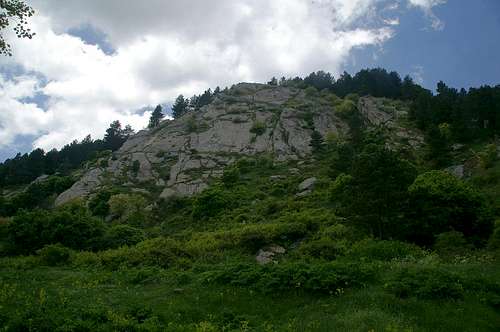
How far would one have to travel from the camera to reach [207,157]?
83.7 meters

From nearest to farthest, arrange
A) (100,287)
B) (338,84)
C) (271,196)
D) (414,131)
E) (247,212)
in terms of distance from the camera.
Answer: (100,287) → (247,212) → (271,196) → (414,131) → (338,84)

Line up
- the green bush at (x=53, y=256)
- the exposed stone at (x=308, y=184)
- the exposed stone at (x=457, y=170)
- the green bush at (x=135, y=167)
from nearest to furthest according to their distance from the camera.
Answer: the green bush at (x=53, y=256), the exposed stone at (x=457, y=170), the exposed stone at (x=308, y=184), the green bush at (x=135, y=167)

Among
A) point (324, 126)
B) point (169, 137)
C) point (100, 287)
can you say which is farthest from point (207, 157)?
point (100, 287)

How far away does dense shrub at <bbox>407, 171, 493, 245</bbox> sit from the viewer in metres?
26.5

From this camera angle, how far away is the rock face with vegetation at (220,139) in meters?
76.9

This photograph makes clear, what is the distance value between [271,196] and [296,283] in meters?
40.2

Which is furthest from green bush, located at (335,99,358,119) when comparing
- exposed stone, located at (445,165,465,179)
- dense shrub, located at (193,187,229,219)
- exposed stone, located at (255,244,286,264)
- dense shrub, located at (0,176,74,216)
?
exposed stone, located at (255,244,286,264)

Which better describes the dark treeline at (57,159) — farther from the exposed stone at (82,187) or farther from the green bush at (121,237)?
the green bush at (121,237)

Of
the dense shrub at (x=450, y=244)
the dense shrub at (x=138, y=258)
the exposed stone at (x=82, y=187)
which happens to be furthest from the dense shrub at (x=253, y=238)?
the exposed stone at (x=82, y=187)

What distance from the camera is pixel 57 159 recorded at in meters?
122

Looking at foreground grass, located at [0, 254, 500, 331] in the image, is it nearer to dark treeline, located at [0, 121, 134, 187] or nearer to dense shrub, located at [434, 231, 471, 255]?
dense shrub, located at [434, 231, 471, 255]

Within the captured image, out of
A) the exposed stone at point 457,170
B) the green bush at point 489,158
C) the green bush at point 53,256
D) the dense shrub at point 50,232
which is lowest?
the green bush at point 53,256

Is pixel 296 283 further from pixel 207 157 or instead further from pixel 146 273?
pixel 207 157

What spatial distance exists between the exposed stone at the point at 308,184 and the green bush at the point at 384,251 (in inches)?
1200
